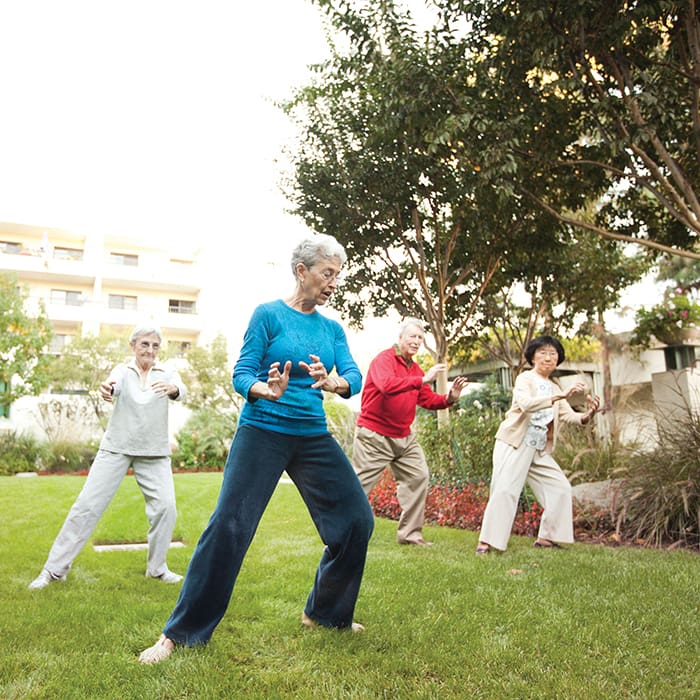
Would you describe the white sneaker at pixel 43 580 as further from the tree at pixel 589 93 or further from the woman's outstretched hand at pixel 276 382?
the tree at pixel 589 93

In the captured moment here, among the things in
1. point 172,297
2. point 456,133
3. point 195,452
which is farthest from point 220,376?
point 456,133

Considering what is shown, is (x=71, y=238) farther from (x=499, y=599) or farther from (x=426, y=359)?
(x=499, y=599)

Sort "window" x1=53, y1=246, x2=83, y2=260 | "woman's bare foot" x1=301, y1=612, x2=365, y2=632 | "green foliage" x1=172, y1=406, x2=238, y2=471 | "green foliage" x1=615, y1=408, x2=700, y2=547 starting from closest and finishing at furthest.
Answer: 1. "woman's bare foot" x1=301, y1=612, x2=365, y2=632
2. "green foliage" x1=615, y1=408, x2=700, y2=547
3. "green foliage" x1=172, y1=406, x2=238, y2=471
4. "window" x1=53, y1=246, x2=83, y2=260

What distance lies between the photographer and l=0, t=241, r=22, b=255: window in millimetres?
39091

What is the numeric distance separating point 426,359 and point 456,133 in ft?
43.6

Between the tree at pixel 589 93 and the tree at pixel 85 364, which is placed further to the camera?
the tree at pixel 85 364

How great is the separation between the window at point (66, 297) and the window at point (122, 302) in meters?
1.71

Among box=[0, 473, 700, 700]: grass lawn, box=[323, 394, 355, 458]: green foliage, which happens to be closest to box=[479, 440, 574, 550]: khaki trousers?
box=[0, 473, 700, 700]: grass lawn

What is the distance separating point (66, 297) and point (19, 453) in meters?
22.9

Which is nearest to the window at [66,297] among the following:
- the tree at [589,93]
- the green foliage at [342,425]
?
the green foliage at [342,425]

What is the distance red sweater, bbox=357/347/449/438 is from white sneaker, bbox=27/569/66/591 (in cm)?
294

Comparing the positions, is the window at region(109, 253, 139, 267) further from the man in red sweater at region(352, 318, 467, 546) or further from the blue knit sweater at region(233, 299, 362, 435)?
the blue knit sweater at region(233, 299, 362, 435)

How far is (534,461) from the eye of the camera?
6516 mm

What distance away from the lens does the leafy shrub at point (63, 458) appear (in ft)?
62.3
